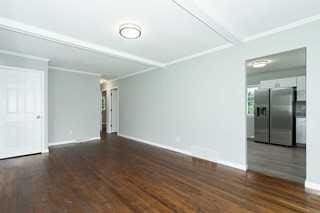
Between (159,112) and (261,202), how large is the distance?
3414mm

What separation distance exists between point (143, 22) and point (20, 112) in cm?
362

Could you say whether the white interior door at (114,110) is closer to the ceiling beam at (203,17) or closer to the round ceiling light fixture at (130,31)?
the round ceiling light fixture at (130,31)

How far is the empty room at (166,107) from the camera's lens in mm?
2150

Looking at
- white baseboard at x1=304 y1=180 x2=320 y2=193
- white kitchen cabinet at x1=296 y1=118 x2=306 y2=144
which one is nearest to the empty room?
white baseboard at x1=304 y1=180 x2=320 y2=193

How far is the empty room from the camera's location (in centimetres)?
215

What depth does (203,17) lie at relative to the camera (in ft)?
7.30

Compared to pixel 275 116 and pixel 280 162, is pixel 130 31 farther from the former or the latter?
pixel 275 116

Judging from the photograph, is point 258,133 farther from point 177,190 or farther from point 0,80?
point 0,80

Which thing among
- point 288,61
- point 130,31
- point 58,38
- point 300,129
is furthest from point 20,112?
point 300,129

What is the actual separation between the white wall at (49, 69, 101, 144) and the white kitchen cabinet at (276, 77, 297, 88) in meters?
6.16

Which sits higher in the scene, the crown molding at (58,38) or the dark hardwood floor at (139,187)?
the crown molding at (58,38)

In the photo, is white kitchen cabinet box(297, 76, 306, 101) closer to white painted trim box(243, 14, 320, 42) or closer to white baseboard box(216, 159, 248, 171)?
white painted trim box(243, 14, 320, 42)

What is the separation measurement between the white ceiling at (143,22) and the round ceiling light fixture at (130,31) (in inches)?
3.2

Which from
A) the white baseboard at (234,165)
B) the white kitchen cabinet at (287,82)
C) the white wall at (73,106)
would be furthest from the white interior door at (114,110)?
the white kitchen cabinet at (287,82)
